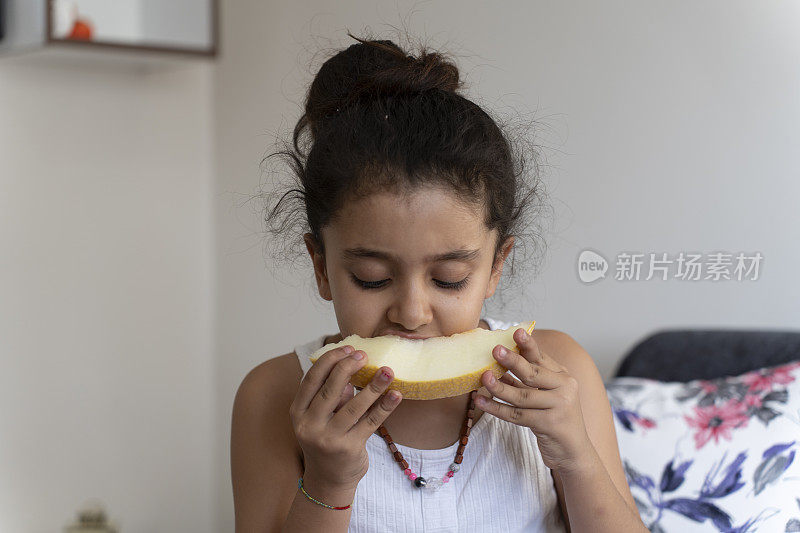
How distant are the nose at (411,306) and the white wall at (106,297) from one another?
187 centimetres

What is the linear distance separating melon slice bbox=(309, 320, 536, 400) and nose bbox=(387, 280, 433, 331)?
1.0 inches

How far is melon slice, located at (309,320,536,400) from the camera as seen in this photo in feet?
3.50

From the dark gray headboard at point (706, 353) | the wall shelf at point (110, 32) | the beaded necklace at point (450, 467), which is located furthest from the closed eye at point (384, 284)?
the wall shelf at point (110, 32)

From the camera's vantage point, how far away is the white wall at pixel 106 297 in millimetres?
2619

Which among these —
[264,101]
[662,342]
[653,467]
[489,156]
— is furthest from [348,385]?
[264,101]

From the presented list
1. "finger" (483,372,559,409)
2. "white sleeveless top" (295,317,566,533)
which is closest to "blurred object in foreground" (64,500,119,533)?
"white sleeveless top" (295,317,566,533)

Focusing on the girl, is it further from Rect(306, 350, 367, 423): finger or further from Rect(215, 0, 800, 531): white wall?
Rect(215, 0, 800, 531): white wall

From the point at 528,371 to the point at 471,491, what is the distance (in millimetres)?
315

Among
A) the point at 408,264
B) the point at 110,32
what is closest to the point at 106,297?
the point at 110,32

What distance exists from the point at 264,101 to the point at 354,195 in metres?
1.68

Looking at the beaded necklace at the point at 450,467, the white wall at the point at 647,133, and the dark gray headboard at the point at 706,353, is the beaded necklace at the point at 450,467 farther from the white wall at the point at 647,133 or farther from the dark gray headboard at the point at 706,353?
the white wall at the point at 647,133

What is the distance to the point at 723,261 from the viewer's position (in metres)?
1.73

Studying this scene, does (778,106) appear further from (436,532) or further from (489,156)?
(436,532)

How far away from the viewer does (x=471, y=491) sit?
1.28m
